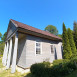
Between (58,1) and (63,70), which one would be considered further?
(58,1)

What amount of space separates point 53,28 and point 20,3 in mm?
36850

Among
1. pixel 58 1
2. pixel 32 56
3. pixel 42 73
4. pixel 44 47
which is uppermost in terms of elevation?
pixel 58 1

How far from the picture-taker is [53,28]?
140 ft

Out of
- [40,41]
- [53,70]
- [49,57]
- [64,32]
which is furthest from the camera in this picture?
[64,32]

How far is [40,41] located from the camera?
7340 millimetres

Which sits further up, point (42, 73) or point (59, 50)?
point (59, 50)

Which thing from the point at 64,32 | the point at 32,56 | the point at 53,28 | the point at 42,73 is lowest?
the point at 42,73

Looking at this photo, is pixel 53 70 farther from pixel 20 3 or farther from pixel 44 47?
pixel 20 3

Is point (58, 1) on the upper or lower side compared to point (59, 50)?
upper

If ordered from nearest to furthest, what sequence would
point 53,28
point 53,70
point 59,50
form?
point 53,70, point 59,50, point 53,28

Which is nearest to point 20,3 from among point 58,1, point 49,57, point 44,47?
point 58,1

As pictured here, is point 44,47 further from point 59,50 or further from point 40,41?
point 59,50

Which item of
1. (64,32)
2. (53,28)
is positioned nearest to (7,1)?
(64,32)

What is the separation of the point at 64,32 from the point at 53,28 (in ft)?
116
